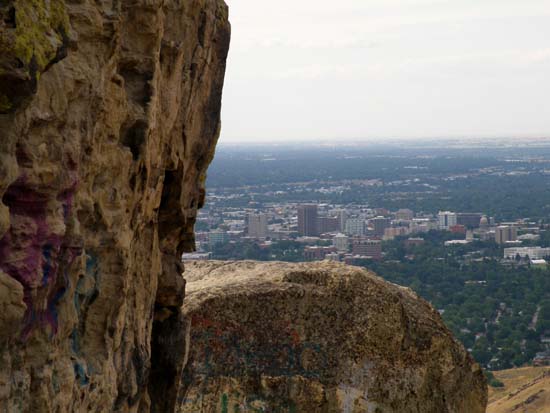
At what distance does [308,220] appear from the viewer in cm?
12375

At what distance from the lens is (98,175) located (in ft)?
25.7

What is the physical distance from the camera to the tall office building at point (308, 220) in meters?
122

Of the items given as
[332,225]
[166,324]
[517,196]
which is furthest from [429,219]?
[166,324]

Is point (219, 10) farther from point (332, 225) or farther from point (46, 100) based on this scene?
point (332, 225)

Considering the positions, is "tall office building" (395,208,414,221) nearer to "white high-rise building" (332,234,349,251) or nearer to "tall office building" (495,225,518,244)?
"tall office building" (495,225,518,244)

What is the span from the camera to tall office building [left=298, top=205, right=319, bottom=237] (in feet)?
401

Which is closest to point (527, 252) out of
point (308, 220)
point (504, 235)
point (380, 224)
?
point (504, 235)

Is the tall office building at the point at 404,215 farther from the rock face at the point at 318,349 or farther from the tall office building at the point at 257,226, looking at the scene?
the rock face at the point at 318,349

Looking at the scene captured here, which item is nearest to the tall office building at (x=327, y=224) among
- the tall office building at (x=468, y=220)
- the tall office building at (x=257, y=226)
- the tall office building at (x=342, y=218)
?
the tall office building at (x=342, y=218)

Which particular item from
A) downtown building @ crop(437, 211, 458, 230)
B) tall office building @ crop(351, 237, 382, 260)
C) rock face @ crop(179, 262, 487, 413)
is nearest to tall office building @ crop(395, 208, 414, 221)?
downtown building @ crop(437, 211, 458, 230)

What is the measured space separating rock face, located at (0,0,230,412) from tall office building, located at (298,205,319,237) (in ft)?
366

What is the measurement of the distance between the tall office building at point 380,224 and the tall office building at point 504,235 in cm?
1338

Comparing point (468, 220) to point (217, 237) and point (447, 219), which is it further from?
point (217, 237)

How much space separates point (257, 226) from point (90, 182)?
110m
